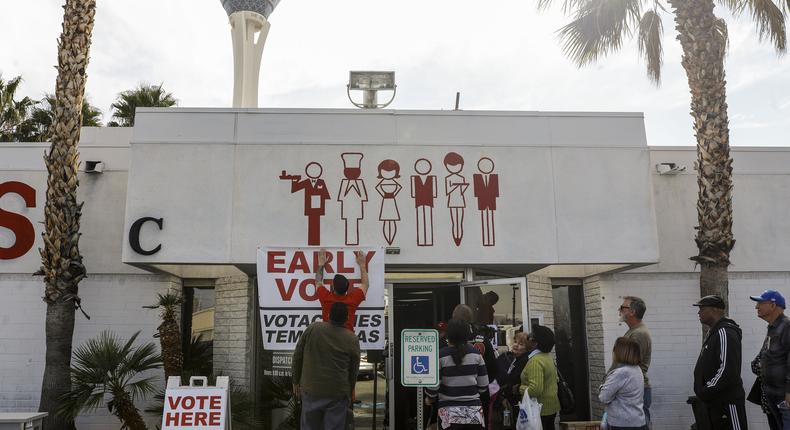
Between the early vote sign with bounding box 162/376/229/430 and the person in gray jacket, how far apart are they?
4.19 meters

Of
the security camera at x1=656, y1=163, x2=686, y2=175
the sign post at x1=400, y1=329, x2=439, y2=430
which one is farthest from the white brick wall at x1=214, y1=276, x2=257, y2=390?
the security camera at x1=656, y1=163, x2=686, y2=175

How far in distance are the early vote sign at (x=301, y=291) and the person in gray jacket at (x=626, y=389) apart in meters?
3.00

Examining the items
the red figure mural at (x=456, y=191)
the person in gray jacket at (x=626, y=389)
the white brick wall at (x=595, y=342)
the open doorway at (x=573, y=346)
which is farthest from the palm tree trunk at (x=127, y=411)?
the white brick wall at (x=595, y=342)

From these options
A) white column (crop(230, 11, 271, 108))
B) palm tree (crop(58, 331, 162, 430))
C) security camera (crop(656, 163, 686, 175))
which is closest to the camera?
palm tree (crop(58, 331, 162, 430))

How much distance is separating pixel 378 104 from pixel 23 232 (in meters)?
5.91

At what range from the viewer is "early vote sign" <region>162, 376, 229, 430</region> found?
7.09 meters

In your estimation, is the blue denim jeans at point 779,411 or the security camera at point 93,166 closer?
the blue denim jeans at point 779,411

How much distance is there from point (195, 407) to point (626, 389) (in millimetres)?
4674

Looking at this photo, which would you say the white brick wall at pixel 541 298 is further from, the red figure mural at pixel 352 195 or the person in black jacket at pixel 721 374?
the person in black jacket at pixel 721 374

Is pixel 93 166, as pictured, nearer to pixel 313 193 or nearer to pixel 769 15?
pixel 313 193

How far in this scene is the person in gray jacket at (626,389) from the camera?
5.59 m

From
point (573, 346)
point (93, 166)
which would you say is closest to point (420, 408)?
point (573, 346)

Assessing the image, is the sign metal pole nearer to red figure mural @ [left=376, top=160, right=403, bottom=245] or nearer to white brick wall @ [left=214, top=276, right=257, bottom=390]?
red figure mural @ [left=376, top=160, right=403, bottom=245]

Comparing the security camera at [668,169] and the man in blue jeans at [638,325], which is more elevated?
the security camera at [668,169]
